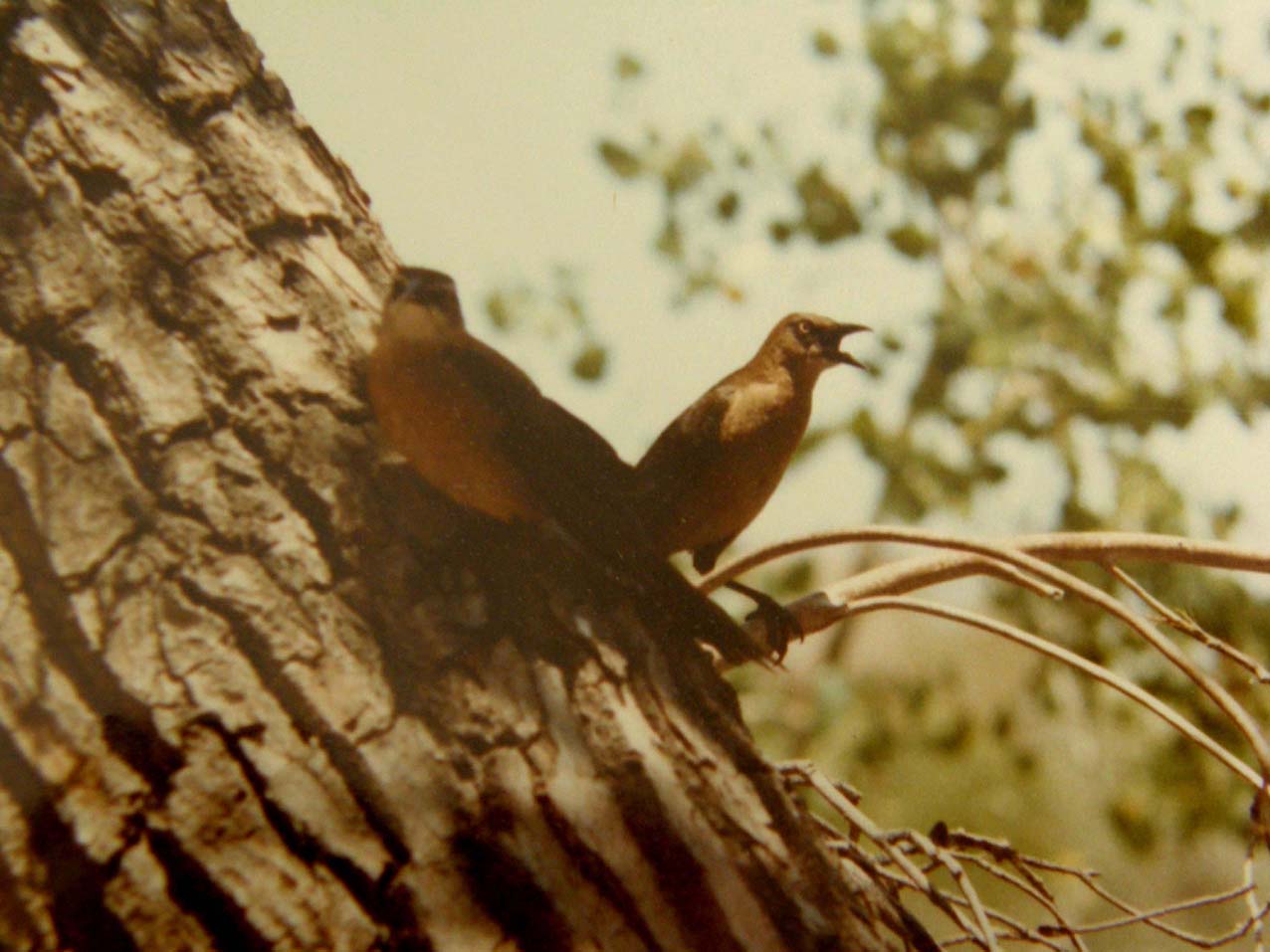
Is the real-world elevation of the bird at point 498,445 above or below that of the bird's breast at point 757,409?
below

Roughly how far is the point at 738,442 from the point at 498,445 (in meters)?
0.70

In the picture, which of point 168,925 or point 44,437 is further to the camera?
point 44,437

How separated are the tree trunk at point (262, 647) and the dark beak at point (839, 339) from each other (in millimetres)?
873

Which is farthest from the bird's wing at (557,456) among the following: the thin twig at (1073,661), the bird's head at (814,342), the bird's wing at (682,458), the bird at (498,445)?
the bird's head at (814,342)

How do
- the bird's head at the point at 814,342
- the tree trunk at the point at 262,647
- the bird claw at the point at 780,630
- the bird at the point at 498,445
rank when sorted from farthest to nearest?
the bird's head at the point at 814,342
the bird claw at the point at 780,630
the bird at the point at 498,445
the tree trunk at the point at 262,647

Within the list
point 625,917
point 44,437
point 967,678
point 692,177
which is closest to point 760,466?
point 625,917

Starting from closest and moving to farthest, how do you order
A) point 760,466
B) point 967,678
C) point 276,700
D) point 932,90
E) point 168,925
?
point 168,925
point 276,700
point 760,466
point 932,90
point 967,678

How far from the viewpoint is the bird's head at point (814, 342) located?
206cm

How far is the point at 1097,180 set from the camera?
3.91 metres

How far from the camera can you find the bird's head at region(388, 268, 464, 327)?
1490 mm

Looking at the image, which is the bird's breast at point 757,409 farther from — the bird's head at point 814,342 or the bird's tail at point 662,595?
the bird's tail at point 662,595

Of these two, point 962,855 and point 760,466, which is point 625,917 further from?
point 760,466

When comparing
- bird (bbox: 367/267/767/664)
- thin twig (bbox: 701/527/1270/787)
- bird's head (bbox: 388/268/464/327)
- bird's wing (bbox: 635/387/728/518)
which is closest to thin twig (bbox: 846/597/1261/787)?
thin twig (bbox: 701/527/1270/787)

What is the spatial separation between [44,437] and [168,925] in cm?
52
